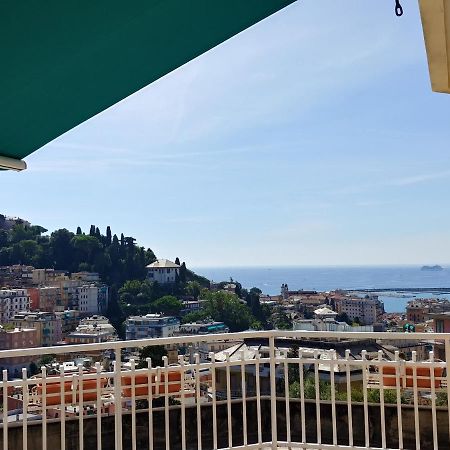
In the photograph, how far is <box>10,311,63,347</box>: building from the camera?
23.0 metres

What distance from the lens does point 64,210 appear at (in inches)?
1901

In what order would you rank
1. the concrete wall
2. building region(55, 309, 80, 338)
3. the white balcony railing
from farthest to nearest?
building region(55, 309, 80, 338) < the concrete wall < the white balcony railing

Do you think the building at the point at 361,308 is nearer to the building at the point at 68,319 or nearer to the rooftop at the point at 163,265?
the rooftop at the point at 163,265

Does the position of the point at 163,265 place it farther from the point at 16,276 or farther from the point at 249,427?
the point at 249,427

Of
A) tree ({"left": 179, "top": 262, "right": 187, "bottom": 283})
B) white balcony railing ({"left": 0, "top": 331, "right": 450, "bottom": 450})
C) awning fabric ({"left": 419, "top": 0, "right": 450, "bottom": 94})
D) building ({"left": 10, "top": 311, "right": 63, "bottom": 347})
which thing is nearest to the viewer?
awning fabric ({"left": 419, "top": 0, "right": 450, "bottom": 94})

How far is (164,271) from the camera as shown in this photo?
29547mm

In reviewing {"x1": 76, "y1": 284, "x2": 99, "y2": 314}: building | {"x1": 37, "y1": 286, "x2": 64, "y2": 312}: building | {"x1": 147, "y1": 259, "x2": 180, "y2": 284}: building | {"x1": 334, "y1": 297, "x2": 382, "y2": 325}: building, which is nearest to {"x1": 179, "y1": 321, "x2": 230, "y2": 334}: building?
{"x1": 334, "y1": 297, "x2": 382, "y2": 325}: building

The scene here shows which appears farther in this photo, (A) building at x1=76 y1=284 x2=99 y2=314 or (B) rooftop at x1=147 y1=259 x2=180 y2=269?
(B) rooftop at x1=147 y1=259 x2=180 y2=269

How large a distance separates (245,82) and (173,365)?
9.59m

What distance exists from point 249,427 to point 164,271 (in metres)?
25.4

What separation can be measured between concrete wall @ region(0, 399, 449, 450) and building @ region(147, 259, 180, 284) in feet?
81.4

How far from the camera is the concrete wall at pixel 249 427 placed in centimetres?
390

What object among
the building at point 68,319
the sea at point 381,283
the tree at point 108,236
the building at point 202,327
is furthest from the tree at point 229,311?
the tree at point 108,236

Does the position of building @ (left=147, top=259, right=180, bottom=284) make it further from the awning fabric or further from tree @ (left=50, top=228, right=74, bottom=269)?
the awning fabric
